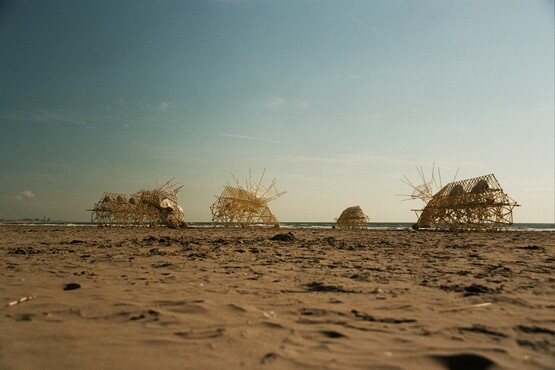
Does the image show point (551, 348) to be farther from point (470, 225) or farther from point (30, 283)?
point (470, 225)

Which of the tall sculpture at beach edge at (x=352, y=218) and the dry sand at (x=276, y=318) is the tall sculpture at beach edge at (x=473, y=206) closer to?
the tall sculpture at beach edge at (x=352, y=218)

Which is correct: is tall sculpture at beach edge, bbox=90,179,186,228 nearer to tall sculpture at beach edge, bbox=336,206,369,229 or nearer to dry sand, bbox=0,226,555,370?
tall sculpture at beach edge, bbox=336,206,369,229

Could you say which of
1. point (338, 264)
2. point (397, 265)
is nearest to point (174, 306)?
point (338, 264)

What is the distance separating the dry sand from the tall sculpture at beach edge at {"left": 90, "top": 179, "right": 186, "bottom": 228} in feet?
85.4

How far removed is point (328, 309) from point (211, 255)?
14.1 ft

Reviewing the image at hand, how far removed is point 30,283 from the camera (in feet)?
13.2

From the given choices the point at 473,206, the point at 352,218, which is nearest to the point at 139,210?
the point at 352,218

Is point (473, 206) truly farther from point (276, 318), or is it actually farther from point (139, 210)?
point (139, 210)

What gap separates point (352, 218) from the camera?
3316cm

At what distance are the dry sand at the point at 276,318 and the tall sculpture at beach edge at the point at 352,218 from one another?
92.5 ft

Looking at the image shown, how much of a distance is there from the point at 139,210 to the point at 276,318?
1186 inches

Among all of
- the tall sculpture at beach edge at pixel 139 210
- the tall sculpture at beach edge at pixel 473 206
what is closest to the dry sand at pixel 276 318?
the tall sculpture at beach edge at pixel 473 206

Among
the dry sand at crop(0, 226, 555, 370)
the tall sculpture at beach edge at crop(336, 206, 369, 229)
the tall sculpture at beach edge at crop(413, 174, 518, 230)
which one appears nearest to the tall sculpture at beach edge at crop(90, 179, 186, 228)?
the tall sculpture at beach edge at crop(336, 206, 369, 229)

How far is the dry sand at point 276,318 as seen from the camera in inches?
79.5
